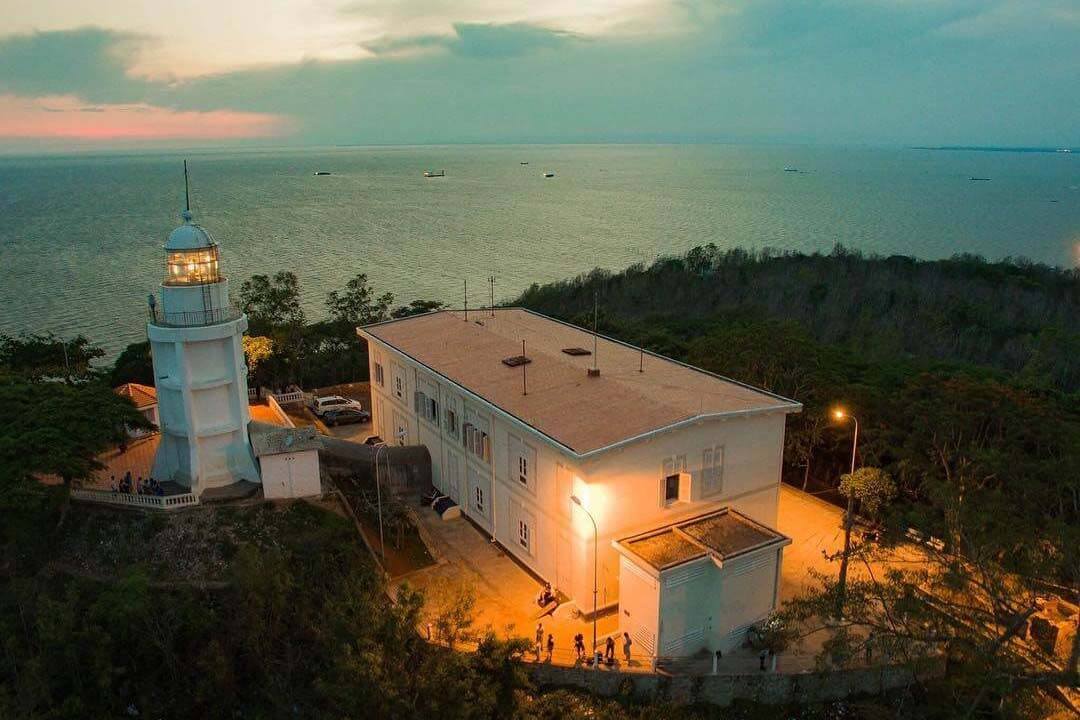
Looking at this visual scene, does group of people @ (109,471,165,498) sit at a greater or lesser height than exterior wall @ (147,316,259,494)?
lesser

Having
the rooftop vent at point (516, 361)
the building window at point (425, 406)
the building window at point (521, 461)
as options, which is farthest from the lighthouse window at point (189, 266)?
the building window at point (521, 461)

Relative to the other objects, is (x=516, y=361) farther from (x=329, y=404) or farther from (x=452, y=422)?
(x=329, y=404)

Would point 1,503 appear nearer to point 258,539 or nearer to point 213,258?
point 258,539

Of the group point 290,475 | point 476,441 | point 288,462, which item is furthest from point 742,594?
point 288,462

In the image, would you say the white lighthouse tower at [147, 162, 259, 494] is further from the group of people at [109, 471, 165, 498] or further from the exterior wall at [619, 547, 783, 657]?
the exterior wall at [619, 547, 783, 657]

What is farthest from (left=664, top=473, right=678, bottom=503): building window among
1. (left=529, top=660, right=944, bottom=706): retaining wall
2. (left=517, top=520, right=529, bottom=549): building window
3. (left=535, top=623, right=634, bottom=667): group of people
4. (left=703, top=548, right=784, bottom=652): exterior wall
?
(left=529, top=660, right=944, bottom=706): retaining wall

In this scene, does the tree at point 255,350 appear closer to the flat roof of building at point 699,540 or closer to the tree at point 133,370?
the tree at point 133,370
